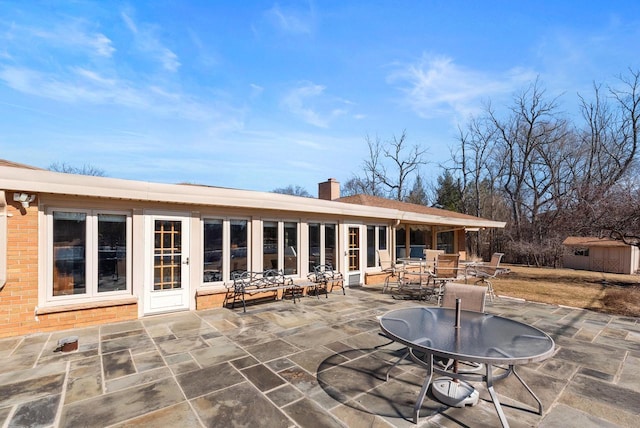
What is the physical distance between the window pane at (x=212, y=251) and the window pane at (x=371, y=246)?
4.64 m

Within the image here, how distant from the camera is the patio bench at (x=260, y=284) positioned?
20.5ft

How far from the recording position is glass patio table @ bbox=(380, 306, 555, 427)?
2.14 metres

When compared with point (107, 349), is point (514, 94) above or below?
above

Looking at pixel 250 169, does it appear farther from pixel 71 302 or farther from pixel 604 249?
pixel 604 249

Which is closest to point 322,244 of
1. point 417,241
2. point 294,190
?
point 417,241

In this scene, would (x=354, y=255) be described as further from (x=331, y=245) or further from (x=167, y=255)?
(x=167, y=255)

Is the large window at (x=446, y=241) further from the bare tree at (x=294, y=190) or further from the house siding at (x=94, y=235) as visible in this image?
the bare tree at (x=294, y=190)

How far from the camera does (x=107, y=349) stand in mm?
4008

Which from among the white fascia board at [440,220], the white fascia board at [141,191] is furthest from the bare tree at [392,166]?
the white fascia board at [141,191]

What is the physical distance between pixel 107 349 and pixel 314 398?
298cm

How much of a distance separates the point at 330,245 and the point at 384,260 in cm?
198

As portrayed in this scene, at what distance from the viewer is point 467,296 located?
352cm

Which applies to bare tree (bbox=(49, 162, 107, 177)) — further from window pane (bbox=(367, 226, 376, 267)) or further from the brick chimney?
window pane (bbox=(367, 226, 376, 267))

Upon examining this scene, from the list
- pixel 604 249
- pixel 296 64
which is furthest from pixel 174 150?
pixel 604 249
